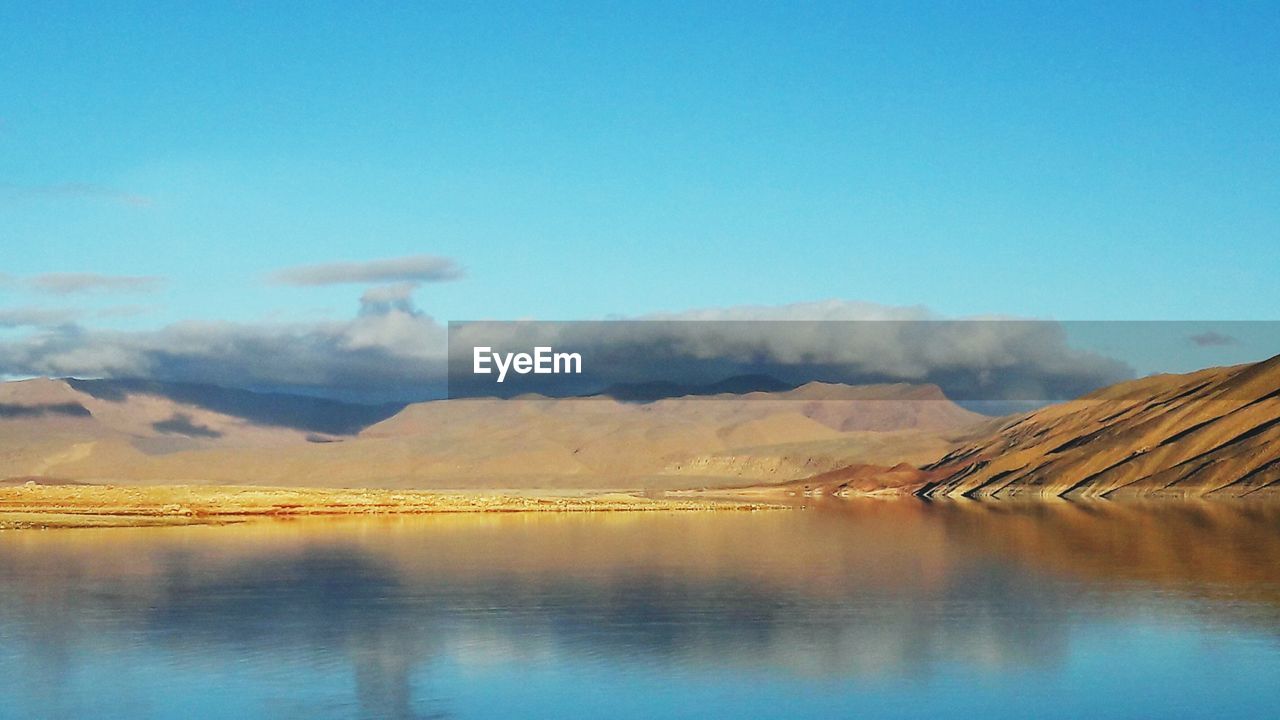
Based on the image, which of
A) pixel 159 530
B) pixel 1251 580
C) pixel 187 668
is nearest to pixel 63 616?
pixel 187 668

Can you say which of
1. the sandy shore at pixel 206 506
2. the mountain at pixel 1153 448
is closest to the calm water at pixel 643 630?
the sandy shore at pixel 206 506

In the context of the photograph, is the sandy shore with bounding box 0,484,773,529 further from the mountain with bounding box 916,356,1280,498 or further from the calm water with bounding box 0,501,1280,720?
the mountain with bounding box 916,356,1280,498

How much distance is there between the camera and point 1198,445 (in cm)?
13012

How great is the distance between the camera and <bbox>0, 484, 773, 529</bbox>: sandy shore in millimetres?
78250

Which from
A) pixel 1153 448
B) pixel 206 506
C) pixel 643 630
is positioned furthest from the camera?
pixel 1153 448

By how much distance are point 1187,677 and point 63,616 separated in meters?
23.9

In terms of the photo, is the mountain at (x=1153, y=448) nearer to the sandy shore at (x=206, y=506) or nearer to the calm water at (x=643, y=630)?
the sandy shore at (x=206, y=506)

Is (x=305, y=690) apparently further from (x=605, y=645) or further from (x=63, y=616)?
(x=63, y=616)

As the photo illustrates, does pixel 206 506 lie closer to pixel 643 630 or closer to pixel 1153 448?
pixel 643 630

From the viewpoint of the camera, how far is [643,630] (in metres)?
29.2

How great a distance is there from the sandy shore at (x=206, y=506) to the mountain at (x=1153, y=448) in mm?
45145

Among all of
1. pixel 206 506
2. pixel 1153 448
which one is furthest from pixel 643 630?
pixel 1153 448

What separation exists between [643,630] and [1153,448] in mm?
117299

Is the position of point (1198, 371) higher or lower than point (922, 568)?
higher
